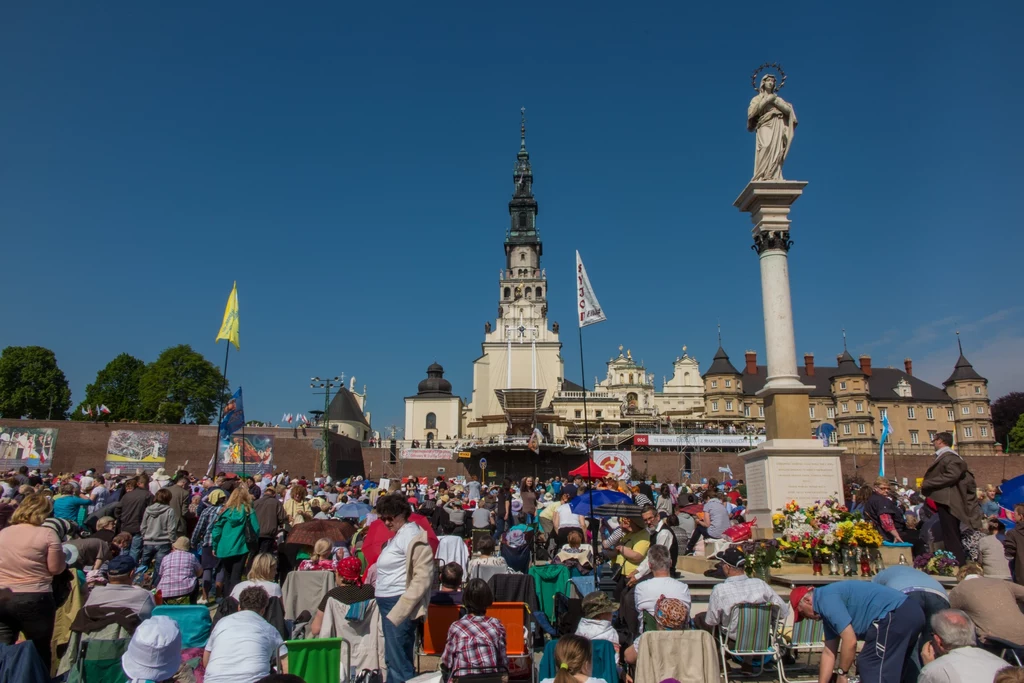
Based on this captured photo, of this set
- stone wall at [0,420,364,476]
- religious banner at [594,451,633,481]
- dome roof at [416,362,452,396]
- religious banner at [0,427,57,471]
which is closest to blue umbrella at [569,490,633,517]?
religious banner at [594,451,633,481]

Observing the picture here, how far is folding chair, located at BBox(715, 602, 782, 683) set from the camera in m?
6.09

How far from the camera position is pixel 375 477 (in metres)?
57.3

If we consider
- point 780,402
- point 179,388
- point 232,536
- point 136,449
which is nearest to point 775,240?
point 780,402

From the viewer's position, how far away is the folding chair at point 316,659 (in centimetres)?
507

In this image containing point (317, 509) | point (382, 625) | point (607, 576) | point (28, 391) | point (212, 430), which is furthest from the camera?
point (28, 391)

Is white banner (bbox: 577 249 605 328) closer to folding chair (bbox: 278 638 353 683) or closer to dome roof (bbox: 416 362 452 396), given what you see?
folding chair (bbox: 278 638 353 683)

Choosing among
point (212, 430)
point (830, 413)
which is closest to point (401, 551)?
point (212, 430)

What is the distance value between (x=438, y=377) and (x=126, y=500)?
249 ft

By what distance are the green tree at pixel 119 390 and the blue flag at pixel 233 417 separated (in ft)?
165

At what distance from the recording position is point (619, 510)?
30.5 ft

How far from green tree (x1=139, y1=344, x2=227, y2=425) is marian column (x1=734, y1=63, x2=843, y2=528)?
55.5 m

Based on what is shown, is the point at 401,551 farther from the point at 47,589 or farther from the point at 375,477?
the point at 375,477

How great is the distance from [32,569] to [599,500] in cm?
804

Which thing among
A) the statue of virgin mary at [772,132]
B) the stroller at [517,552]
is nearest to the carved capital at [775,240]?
the statue of virgin mary at [772,132]
